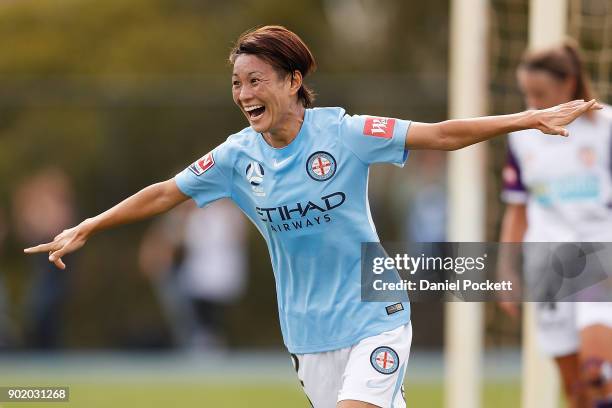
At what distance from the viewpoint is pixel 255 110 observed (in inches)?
233

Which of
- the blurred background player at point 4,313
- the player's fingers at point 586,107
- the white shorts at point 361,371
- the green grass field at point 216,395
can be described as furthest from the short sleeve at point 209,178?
the blurred background player at point 4,313

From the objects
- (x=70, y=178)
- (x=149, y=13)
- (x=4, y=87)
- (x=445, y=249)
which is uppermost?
(x=149, y=13)

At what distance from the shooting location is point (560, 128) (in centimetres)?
551

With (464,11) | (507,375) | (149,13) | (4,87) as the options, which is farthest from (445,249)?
(149,13)

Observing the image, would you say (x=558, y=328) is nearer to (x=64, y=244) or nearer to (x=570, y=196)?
(x=570, y=196)

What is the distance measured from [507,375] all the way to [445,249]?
805cm

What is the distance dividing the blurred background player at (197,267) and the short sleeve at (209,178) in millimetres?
10107

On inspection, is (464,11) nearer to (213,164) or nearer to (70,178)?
(213,164)

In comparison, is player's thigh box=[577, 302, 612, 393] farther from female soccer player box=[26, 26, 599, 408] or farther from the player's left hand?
the player's left hand

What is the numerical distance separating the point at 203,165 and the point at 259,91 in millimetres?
524

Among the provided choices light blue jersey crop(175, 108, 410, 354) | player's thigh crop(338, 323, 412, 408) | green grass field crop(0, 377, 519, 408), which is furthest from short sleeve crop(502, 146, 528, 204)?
green grass field crop(0, 377, 519, 408)

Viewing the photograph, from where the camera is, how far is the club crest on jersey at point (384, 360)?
585 cm

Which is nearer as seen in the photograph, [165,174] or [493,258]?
[493,258]

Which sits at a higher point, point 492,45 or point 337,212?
point 492,45
